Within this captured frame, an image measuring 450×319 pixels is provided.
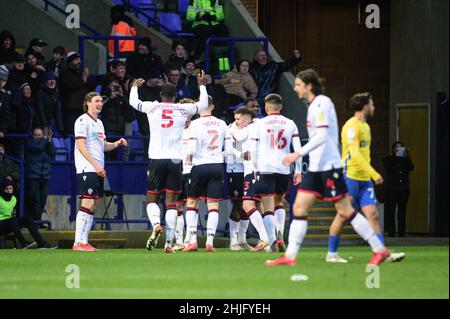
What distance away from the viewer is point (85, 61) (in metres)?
30.8

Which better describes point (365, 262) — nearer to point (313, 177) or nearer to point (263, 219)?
point (313, 177)

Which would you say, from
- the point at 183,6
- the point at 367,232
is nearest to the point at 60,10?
the point at 183,6

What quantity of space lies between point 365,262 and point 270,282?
135 inches

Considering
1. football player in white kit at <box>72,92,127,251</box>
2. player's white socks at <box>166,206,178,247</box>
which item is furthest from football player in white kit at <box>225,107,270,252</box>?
football player in white kit at <box>72,92,127,251</box>

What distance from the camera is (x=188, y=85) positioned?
2814cm

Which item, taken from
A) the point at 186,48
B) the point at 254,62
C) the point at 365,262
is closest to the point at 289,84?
the point at 254,62

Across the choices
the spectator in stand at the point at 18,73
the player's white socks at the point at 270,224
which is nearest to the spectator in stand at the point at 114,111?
the spectator in stand at the point at 18,73

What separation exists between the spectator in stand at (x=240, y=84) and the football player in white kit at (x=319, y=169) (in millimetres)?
12320

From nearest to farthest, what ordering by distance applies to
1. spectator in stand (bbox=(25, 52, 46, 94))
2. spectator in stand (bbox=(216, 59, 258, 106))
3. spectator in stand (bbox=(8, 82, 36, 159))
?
spectator in stand (bbox=(8, 82, 36, 159))
spectator in stand (bbox=(25, 52, 46, 94))
spectator in stand (bbox=(216, 59, 258, 106))

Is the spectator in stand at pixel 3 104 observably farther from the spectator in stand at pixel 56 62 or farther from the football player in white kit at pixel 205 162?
the football player in white kit at pixel 205 162

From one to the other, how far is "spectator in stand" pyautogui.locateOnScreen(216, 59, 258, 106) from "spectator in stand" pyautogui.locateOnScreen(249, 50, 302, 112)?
0.37 metres

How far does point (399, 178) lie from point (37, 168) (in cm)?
858

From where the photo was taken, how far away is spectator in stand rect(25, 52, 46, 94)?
88.2 feet

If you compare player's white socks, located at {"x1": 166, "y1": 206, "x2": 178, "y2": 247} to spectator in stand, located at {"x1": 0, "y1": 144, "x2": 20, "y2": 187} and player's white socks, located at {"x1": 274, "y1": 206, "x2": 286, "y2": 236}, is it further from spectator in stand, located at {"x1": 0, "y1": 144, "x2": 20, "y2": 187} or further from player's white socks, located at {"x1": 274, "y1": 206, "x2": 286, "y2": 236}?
spectator in stand, located at {"x1": 0, "y1": 144, "x2": 20, "y2": 187}
